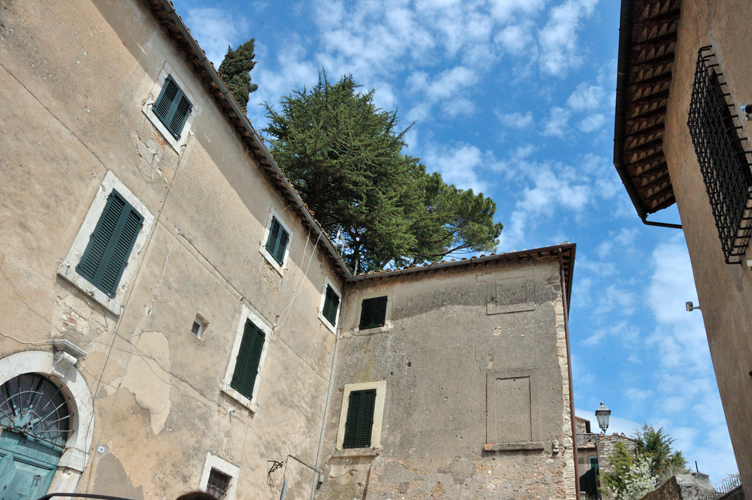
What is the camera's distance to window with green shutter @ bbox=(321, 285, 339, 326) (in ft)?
44.9

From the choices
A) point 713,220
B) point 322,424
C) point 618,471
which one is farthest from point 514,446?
point 618,471

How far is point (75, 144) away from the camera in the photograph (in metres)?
7.54

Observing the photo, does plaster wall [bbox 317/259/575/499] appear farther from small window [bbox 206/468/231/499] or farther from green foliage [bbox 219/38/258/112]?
green foliage [bbox 219/38/258/112]

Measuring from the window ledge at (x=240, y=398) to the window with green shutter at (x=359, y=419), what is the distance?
110 inches

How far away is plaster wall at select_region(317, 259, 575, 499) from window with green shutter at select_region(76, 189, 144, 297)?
6508mm

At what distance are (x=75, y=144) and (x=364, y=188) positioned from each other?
11272 mm

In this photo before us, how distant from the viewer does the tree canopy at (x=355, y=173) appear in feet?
57.9

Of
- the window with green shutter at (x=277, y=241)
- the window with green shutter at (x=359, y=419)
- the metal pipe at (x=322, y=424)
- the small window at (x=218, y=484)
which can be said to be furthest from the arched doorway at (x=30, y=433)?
the window with green shutter at (x=359, y=419)

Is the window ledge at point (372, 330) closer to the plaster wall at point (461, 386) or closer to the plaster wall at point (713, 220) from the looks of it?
the plaster wall at point (461, 386)

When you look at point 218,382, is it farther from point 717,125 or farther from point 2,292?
point 717,125

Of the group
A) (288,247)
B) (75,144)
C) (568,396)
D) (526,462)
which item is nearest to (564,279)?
(568,396)

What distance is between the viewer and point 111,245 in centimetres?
789

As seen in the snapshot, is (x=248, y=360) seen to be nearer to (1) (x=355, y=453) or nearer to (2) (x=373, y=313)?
(1) (x=355, y=453)

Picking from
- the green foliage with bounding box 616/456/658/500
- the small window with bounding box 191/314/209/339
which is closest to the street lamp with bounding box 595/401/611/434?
the green foliage with bounding box 616/456/658/500
